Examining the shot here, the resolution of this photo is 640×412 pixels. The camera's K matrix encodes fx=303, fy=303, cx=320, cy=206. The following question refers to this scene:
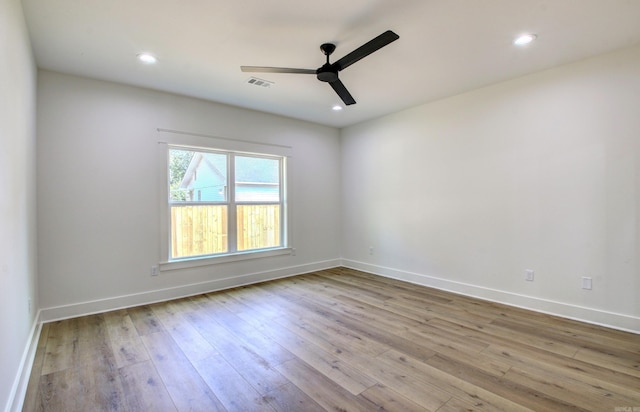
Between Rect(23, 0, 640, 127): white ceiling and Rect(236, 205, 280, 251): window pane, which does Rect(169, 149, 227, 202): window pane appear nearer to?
Rect(236, 205, 280, 251): window pane

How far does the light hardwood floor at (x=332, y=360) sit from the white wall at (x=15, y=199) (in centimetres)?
36

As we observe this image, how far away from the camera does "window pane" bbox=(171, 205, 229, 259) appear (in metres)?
4.11

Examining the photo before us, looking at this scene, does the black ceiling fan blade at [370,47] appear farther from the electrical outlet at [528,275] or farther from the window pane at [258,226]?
the electrical outlet at [528,275]

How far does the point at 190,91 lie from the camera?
388 cm

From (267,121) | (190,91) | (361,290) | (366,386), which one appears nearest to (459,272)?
(361,290)

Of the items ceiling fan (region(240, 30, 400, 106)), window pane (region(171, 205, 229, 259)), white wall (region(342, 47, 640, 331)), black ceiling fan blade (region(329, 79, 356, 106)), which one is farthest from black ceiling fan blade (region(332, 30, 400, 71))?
window pane (region(171, 205, 229, 259))

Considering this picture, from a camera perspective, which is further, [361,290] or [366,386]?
[361,290]

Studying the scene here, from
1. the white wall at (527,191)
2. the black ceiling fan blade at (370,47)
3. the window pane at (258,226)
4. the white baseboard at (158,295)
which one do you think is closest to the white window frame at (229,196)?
the window pane at (258,226)

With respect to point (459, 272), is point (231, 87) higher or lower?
higher

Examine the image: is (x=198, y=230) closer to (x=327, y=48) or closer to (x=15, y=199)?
(x=15, y=199)

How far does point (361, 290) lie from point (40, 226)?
381 centimetres

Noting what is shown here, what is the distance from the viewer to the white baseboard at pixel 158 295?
3.27 meters

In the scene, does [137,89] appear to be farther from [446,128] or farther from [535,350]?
[535,350]

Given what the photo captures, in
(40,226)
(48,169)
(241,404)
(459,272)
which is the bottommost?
(241,404)
